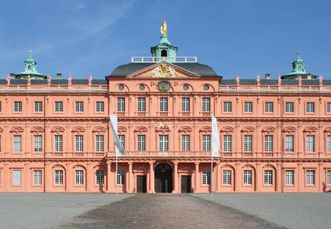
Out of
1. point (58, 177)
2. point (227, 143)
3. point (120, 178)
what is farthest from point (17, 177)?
point (227, 143)

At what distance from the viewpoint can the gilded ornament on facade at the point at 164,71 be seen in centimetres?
8025

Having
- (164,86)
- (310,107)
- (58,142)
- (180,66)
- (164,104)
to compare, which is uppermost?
(180,66)

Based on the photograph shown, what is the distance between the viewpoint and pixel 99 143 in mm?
81312

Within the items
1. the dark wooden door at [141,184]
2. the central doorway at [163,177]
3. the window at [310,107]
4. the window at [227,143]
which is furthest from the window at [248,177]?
the dark wooden door at [141,184]

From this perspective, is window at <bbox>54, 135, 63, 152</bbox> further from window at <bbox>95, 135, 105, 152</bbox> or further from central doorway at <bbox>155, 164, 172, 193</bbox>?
central doorway at <bbox>155, 164, 172, 193</bbox>

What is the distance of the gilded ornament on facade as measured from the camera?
8025cm

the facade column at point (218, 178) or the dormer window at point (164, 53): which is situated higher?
the dormer window at point (164, 53)

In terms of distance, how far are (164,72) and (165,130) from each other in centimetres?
701

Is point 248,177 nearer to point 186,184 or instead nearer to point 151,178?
point 186,184

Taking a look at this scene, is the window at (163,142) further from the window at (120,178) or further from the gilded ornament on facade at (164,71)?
the gilded ornament on facade at (164,71)

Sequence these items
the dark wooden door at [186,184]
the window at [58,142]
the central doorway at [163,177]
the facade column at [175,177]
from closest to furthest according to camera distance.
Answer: the facade column at [175,177]
the dark wooden door at [186,184]
the central doorway at [163,177]
the window at [58,142]

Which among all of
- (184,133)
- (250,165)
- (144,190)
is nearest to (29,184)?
(144,190)

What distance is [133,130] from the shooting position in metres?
80.5

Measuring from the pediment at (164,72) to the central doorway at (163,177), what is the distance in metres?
10.9
